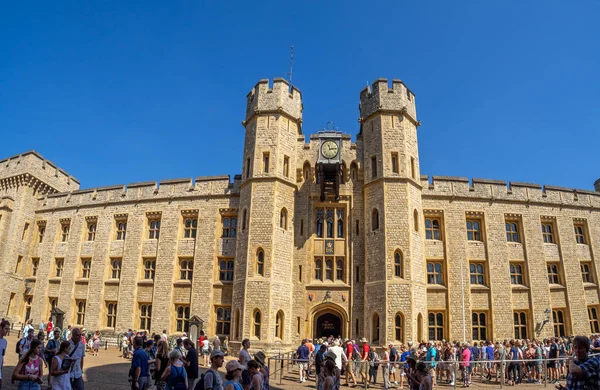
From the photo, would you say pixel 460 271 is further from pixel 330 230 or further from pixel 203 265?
pixel 203 265

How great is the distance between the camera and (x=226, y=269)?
23.6 meters

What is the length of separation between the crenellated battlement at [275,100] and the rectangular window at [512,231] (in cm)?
1379

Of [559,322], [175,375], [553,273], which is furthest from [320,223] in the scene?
[175,375]

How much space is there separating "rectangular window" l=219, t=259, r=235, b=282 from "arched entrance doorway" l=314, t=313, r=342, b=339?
5480 millimetres

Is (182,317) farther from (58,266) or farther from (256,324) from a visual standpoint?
(58,266)

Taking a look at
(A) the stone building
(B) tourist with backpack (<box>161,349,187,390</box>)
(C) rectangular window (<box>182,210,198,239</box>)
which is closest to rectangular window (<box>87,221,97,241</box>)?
(A) the stone building

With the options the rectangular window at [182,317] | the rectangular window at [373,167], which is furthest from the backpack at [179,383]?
the rectangular window at [182,317]

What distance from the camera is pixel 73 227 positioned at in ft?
90.7

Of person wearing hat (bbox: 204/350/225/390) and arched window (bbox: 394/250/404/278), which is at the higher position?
arched window (bbox: 394/250/404/278)

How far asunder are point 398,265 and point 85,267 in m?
20.0

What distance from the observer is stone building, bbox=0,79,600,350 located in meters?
20.7

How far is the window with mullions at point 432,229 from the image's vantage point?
75.9 ft

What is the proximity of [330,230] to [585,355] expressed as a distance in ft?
59.7

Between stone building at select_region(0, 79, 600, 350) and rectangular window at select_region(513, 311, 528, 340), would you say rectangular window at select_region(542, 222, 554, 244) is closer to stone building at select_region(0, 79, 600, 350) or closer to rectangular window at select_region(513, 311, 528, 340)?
stone building at select_region(0, 79, 600, 350)
